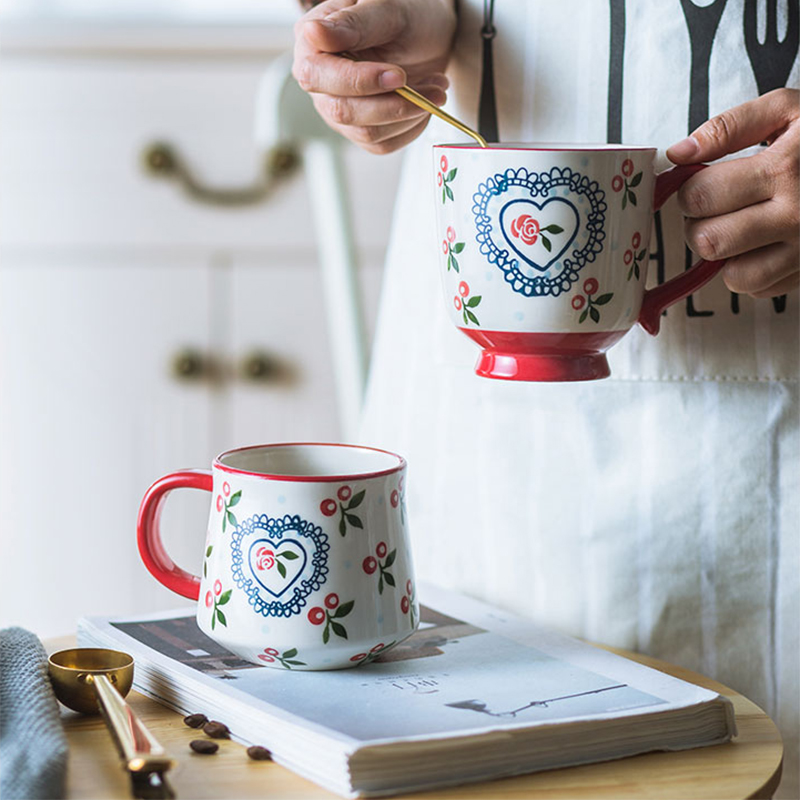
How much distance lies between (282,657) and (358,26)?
0.34m

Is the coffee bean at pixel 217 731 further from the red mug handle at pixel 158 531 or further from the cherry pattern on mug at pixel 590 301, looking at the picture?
the cherry pattern on mug at pixel 590 301

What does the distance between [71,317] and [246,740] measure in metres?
1.13

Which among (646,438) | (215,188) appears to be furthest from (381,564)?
(215,188)

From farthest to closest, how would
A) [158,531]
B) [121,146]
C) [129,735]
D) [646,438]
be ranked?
[121,146] < [646,438] < [158,531] < [129,735]

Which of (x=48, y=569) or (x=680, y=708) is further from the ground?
(x=680, y=708)

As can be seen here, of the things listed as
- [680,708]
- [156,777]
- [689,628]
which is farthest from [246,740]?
[689,628]

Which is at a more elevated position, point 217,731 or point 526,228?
point 526,228

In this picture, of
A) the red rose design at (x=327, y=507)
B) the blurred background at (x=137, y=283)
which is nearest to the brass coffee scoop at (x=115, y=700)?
the red rose design at (x=327, y=507)

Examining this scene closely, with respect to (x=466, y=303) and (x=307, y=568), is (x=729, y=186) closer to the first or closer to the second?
(x=466, y=303)

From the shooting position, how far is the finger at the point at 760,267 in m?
0.61

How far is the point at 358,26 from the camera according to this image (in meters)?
0.65

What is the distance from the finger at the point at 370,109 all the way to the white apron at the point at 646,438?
6cm

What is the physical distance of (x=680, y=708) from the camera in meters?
0.51

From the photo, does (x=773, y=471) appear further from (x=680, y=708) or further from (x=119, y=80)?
(x=119, y=80)
